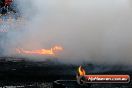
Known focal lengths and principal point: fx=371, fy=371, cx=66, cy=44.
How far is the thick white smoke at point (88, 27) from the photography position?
2519cm

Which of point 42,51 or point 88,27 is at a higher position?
point 88,27

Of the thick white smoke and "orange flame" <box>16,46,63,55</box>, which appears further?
"orange flame" <box>16,46,63,55</box>

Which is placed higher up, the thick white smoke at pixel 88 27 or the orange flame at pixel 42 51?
the thick white smoke at pixel 88 27

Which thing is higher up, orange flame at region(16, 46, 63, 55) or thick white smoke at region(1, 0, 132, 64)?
thick white smoke at region(1, 0, 132, 64)

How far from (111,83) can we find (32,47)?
2002cm

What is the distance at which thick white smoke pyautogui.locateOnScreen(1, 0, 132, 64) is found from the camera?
2519cm

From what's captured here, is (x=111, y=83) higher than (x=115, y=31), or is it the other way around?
(x=115, y=31)

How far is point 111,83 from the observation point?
18.3 meters

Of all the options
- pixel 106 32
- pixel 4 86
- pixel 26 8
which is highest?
pixel 26 8

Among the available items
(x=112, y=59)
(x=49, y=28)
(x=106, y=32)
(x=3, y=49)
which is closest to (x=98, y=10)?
(x=106, y=32)

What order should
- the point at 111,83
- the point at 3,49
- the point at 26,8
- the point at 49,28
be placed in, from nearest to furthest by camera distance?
1. the point at 111,83
2. the point at 49,28
3. the point at 26,8
4. the point at 3,49

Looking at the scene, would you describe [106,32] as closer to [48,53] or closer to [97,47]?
[97,47]

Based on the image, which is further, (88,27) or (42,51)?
(42,51)

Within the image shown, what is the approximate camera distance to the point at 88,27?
27.0 m
